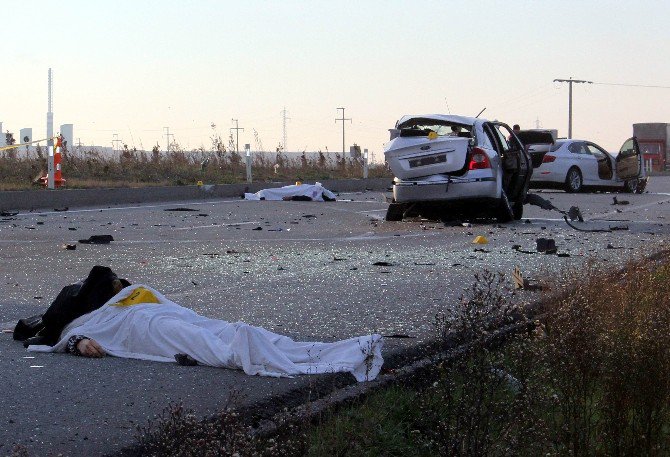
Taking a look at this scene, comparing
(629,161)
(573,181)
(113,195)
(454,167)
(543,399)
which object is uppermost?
(629,161)

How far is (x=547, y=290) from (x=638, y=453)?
10.3 feet

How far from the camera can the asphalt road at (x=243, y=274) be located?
515 centimetres

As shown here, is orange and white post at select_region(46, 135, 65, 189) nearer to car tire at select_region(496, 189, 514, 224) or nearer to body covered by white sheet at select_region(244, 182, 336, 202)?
body covered by white sheet at select_region(244, 182, 336, 202)

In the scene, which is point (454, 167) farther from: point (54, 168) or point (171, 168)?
point (171, 168)

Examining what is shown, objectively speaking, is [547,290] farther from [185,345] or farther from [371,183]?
[371,183]

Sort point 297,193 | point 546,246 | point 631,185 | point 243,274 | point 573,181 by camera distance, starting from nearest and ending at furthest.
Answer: point 243,274 < point 546,246 < point 297,193 < point 573,181 < point 631,185

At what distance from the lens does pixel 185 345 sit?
240 inches

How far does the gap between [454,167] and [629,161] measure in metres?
12.8

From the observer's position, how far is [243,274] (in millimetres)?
10523

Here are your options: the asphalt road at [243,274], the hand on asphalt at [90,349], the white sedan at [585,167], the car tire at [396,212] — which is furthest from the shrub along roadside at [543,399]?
the white sedan at [585,167]

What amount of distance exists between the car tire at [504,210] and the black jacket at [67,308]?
10.9 metres

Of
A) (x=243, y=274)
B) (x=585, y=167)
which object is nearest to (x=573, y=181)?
(x=585, y=167)

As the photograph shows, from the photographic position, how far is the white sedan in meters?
28.4

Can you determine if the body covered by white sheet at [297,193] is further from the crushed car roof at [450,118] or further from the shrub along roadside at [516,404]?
the shrub along roadside at [516,404]
